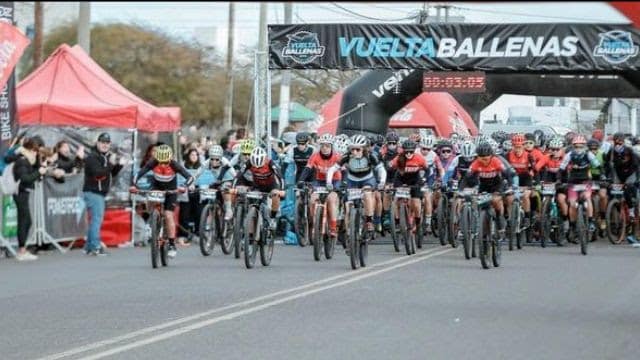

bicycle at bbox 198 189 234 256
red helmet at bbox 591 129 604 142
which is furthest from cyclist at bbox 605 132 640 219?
bicycle at bbox 198 189 234 256

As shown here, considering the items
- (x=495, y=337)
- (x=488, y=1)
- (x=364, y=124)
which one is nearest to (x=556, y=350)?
(x=495, y=337)

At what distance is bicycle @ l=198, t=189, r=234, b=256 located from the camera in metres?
21.4

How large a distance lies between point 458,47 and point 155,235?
8.64 metres

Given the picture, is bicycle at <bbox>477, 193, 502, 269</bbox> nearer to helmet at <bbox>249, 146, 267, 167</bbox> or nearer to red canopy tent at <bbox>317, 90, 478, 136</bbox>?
helmet at <bbox>249, 146, 267, 167</bbox>

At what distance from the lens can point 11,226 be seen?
72.3 feet

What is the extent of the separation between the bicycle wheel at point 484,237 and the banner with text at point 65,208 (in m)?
7.84

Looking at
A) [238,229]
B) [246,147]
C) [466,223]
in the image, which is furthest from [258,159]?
[466,223]

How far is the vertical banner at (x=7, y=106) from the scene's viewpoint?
2147 centimetres

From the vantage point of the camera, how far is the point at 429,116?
32562 mm

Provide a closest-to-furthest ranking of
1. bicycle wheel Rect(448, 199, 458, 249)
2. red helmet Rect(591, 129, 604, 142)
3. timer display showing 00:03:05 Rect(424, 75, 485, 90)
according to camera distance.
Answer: bicycle wheel Rect(448, 199, 458, 249), timer display showing 00:03:05 Rect(424, 75, 485, 90), red helmet Rect(591, 129, 604, 142)

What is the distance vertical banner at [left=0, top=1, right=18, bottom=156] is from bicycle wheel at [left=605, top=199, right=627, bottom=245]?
10533 millimetres

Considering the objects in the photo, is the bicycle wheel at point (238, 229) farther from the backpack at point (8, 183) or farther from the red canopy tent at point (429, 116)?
the red canopy tent at point (429, 116)

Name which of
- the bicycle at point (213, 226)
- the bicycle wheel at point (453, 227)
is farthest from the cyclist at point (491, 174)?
the bicycle at point (213, 226)

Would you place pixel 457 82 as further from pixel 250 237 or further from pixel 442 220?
pixel 250 237
